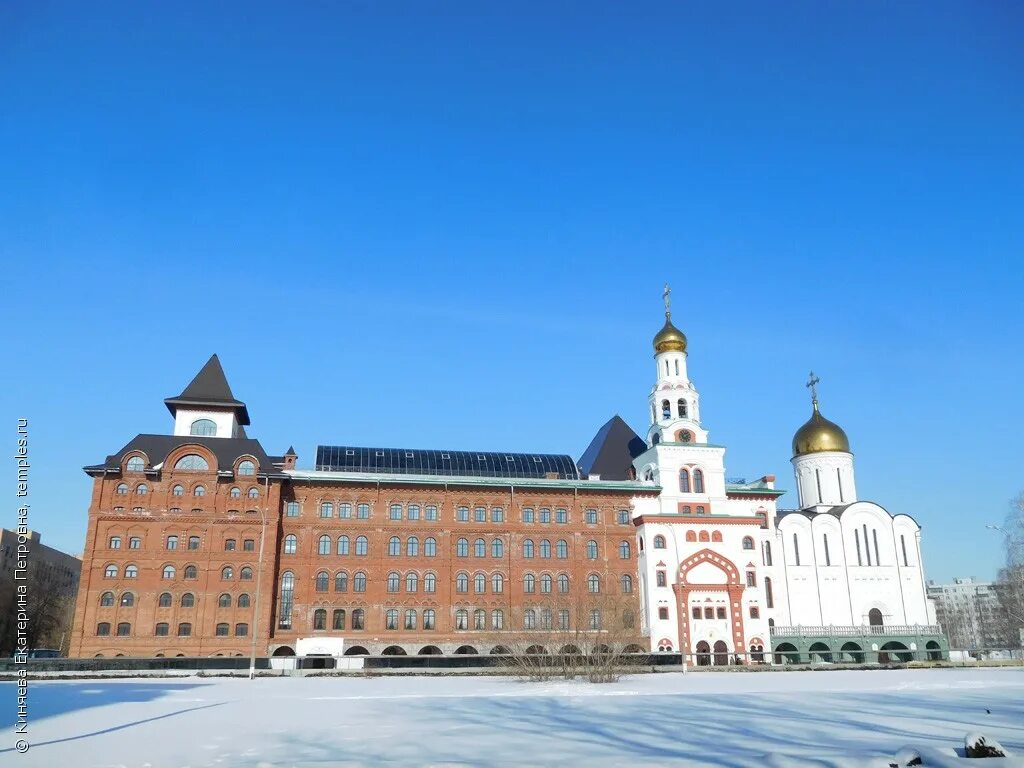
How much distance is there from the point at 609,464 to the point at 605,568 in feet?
35.2

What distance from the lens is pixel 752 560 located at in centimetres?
6041

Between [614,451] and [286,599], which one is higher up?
[614,451]

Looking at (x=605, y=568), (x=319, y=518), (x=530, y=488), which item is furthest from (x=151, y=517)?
(x=605, y=568)

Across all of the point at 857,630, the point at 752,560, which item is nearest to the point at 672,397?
the point at 752,560

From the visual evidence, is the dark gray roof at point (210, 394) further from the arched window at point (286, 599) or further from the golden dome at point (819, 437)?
the golden dome at point (819, 437)

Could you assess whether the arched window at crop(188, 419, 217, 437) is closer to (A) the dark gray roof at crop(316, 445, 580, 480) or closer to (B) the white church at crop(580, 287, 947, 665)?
(A) the dark gray roof at crop(316, 445, 580, 480)

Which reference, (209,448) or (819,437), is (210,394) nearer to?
(209,448)

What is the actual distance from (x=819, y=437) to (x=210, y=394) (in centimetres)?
5085

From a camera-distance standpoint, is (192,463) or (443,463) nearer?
(192,463)

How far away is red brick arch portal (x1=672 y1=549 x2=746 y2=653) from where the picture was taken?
56997 millimetres

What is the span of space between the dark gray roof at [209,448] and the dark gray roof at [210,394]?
11.3ft

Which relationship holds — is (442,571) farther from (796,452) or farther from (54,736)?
(54,736)

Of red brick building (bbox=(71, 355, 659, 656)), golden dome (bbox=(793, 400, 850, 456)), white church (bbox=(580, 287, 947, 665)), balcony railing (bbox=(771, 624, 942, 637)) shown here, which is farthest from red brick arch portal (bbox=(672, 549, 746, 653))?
golden dome (bbox=(793, 400, 850, 456))

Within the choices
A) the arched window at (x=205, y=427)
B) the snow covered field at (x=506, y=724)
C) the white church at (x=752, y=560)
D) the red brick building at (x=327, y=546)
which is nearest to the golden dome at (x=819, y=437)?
the white church at (x=752, y=560)
